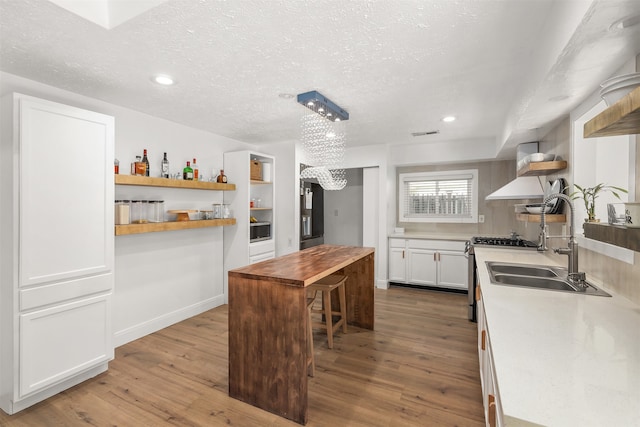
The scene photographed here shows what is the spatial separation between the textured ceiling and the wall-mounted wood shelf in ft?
2.62

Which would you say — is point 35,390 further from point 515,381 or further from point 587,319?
point 587,319

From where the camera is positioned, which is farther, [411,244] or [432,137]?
[411,244]

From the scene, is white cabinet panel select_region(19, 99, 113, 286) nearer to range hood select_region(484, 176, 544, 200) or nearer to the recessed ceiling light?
the recessed ceiling light

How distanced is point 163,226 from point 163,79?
1.38m

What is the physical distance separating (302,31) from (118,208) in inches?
87.7

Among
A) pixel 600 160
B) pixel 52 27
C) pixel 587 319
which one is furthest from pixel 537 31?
pixel 52 27

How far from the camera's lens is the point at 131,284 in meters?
3.08

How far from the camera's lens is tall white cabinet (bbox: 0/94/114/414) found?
199 centimetres

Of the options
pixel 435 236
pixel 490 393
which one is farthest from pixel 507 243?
pixel 490 393

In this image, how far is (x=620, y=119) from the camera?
3.16 feet

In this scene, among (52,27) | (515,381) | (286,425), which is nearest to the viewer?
(515,381)

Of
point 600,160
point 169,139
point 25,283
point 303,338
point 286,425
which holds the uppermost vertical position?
point 169,139

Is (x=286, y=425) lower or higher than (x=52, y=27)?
lower

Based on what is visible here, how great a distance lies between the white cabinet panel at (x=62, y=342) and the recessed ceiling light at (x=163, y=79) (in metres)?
1.77
